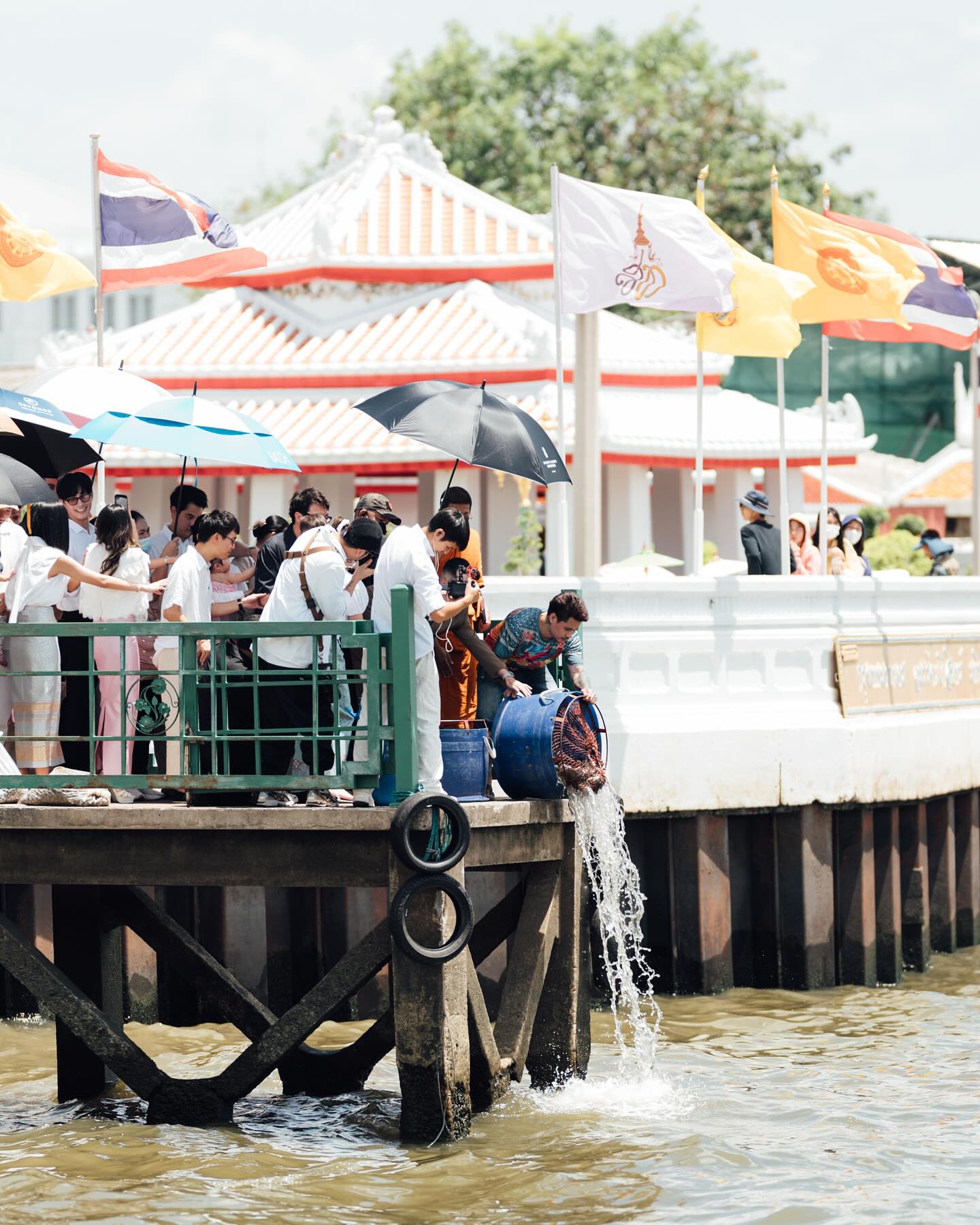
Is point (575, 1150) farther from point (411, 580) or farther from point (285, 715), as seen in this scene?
point (411, 580)

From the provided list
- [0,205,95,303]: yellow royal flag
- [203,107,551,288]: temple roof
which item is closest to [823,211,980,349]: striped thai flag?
[203,107,551,288]: temple roof

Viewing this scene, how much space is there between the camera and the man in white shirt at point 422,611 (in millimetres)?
9953

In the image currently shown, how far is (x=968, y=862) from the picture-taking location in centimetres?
1684

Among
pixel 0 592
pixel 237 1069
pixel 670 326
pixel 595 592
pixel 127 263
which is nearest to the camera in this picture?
pixel 237 1069

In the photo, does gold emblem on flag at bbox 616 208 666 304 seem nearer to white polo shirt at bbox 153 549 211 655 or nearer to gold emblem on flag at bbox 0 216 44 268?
gold emblem on flag at bbox 0 216 44 268

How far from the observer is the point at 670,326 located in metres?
42.8

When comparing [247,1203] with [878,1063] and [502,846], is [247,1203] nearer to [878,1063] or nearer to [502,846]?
[502,846]

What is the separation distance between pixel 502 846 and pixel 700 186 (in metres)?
8.09

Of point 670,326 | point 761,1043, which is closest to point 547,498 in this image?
point 761,1043

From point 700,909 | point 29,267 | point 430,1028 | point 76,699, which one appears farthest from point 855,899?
point 29,267

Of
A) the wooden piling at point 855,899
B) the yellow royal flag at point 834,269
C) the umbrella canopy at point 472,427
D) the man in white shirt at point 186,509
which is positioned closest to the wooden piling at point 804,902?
the wooden piling at point 855,899

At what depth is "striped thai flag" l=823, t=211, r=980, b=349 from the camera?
58.7 feet

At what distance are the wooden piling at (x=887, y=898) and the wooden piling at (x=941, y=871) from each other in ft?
2.96

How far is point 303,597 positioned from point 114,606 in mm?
1099
